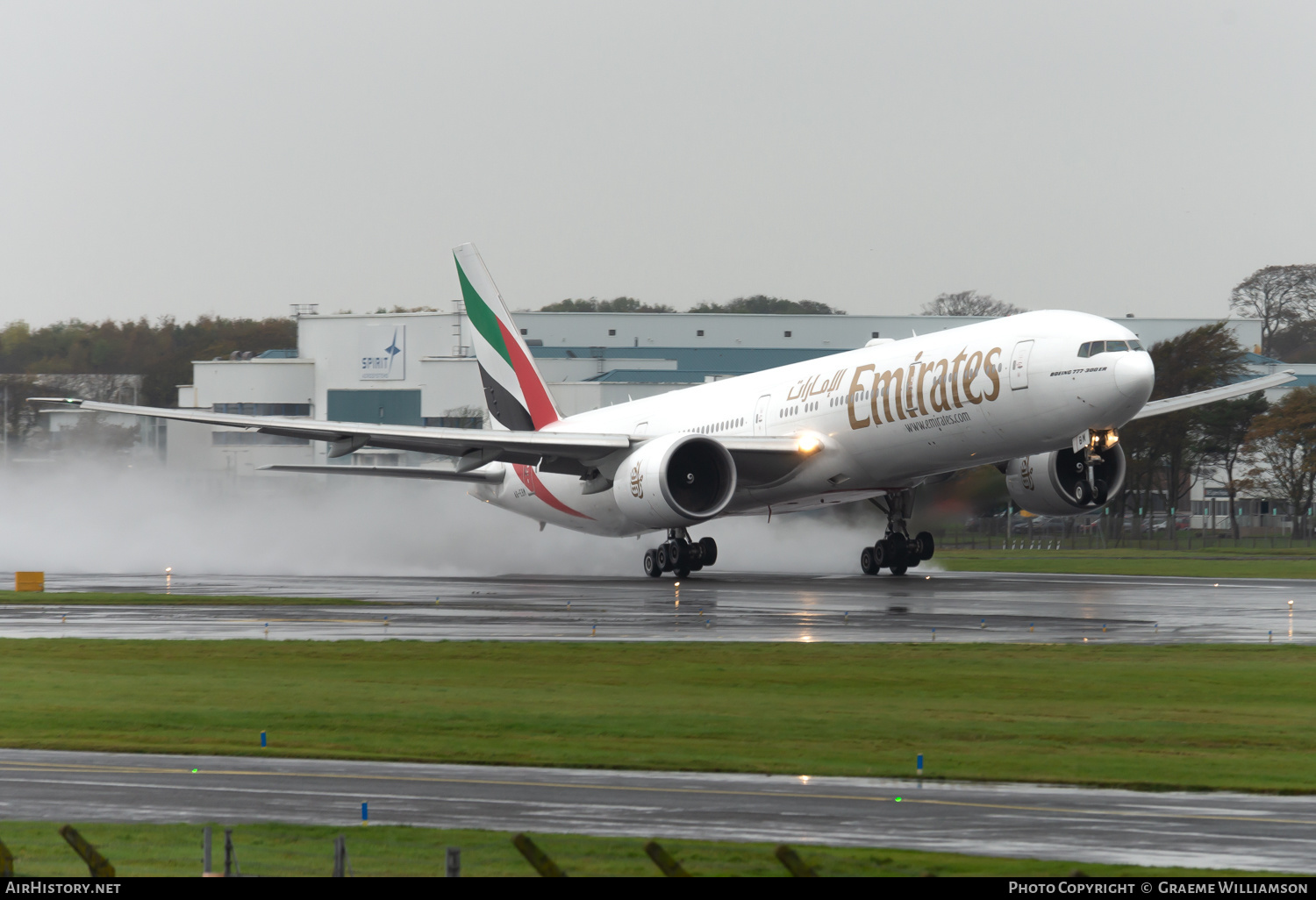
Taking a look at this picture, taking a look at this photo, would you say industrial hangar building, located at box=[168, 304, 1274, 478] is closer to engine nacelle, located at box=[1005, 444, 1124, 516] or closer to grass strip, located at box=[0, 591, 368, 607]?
grass strip, located at box=[0, 591, 368, 607]

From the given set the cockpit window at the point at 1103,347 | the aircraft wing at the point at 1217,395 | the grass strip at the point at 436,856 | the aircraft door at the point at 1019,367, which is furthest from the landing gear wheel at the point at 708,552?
the grass strip at the point at 436,856

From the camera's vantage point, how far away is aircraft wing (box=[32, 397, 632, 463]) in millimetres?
38656

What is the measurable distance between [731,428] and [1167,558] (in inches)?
913

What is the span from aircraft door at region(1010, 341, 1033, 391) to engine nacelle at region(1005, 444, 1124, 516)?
15.2 feet

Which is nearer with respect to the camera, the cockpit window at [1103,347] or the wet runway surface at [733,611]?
the wet runway surface at [733,611]

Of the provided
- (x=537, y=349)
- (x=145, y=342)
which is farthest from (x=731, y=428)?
(x=145, y=342)

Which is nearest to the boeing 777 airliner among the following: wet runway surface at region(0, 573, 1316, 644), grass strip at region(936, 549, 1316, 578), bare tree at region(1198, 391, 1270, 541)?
wet runway surface at region(0, 573, 1316, 644)

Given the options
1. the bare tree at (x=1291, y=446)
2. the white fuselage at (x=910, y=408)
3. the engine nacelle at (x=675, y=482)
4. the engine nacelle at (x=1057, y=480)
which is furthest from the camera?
the bare tree at (x=1291, y=446)

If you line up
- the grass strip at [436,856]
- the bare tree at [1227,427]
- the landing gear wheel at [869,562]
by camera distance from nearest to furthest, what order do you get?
the grass strip at [436,856]
the landing gear wheel at [869,562]
the bare tree at [1227,427]

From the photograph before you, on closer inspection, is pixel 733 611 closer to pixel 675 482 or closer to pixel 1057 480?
pixel 675 482

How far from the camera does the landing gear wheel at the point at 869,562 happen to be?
42219 millimetres

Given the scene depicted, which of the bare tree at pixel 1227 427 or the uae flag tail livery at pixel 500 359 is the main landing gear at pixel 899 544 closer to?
the uae flag tail livery at pixel 500 359

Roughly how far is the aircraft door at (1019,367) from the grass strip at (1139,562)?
14025mm

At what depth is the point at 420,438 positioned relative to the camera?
39.9 metres
